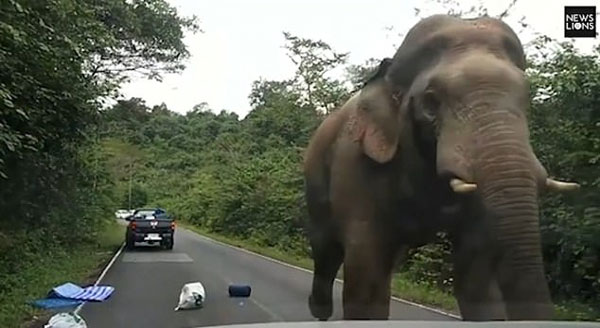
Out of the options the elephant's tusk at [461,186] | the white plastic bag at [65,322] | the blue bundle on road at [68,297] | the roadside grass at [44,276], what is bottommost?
the roadside grass at [44,276]

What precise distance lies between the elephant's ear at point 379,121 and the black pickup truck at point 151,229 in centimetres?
2008

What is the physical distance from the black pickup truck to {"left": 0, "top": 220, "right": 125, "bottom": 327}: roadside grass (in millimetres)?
832

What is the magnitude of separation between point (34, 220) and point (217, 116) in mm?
8595

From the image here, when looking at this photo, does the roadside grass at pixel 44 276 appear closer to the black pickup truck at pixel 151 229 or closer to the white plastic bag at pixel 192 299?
the black pickup truck at pixel 151 229

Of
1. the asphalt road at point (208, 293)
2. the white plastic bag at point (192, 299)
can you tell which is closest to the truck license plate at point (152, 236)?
the asphalt road at point (208, 293)

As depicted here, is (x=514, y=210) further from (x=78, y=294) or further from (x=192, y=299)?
(x=192, y=299)

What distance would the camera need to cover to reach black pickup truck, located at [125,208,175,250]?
26.4 metres

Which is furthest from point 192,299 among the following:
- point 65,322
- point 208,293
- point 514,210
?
point 514,210

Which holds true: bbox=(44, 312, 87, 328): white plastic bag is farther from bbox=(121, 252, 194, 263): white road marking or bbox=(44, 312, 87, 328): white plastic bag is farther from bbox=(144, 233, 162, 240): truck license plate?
bbox=(144, 233, 162, 240): truck license plate

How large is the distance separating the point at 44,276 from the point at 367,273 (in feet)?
37.2

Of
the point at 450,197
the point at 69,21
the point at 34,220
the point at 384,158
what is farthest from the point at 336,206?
the point at 34,220

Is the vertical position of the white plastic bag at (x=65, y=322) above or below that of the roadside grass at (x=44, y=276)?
above

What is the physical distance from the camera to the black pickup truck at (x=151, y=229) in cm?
2639

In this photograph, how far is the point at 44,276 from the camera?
53.8 ft
